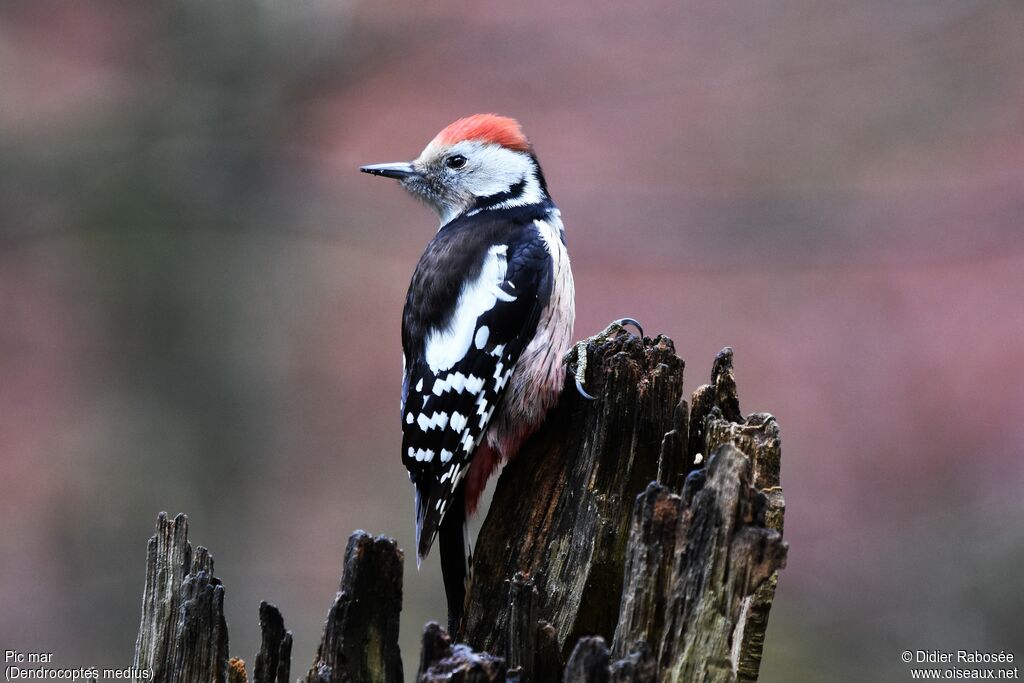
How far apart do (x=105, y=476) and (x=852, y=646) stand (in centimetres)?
458

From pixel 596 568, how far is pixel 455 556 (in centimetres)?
58

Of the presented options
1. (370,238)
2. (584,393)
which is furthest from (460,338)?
(370,238)

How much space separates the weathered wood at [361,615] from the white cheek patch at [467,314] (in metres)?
1.18

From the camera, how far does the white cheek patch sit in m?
3.20

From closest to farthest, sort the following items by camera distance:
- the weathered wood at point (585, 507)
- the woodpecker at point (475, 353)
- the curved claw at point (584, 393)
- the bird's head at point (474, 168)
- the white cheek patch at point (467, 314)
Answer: the weathered wood at point (585, 507) < the curved claw at point (584, 393) < the woodpecker at point (475, 353) < the white cheek patch at point (467, 314) < the bird's head at point (474, 168)

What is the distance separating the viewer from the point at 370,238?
6438 mm

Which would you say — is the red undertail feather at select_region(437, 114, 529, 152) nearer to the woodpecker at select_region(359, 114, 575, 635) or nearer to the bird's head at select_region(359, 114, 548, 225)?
the bird's head at select_region(359, 114, 548, 225)

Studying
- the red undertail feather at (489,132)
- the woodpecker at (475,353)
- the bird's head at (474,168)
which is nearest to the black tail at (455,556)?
the woodpecker at (475,353)

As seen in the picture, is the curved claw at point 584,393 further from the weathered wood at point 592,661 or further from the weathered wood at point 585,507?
the weathered wood at point 592,661

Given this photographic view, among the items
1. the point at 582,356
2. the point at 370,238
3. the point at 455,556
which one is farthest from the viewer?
the point at 370,238

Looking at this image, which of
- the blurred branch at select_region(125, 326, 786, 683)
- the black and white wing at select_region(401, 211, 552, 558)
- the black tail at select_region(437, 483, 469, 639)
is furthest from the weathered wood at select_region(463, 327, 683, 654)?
Result: the black and white wing at select_region(401, 211, 552, 558)

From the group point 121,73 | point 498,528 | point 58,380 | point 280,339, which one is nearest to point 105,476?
point 58,380

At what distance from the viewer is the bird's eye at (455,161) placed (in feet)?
12.3

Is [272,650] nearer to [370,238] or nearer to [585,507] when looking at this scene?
[585,507]
